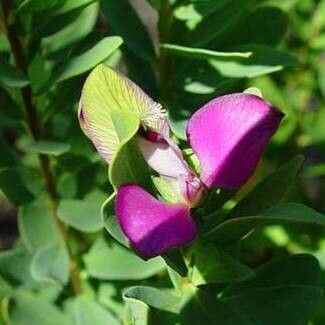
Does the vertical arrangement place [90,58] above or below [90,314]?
above

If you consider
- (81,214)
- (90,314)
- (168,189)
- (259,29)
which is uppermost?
(168,189)

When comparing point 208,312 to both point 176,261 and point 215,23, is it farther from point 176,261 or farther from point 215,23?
point 215,23

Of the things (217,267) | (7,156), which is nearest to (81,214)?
(7,156)

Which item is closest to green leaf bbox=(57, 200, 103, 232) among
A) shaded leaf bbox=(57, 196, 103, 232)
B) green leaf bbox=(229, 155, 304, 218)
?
shaded leaf bbox=(57, 196, 103, 232)

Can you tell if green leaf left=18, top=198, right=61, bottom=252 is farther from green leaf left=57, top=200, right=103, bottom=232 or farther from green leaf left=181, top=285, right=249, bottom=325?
green leaf left=181, top=285, right=249, bottom=325

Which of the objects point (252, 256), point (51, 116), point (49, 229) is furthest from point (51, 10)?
point (252, 256)

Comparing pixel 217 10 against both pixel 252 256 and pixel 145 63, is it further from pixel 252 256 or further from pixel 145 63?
pixel 252 256
